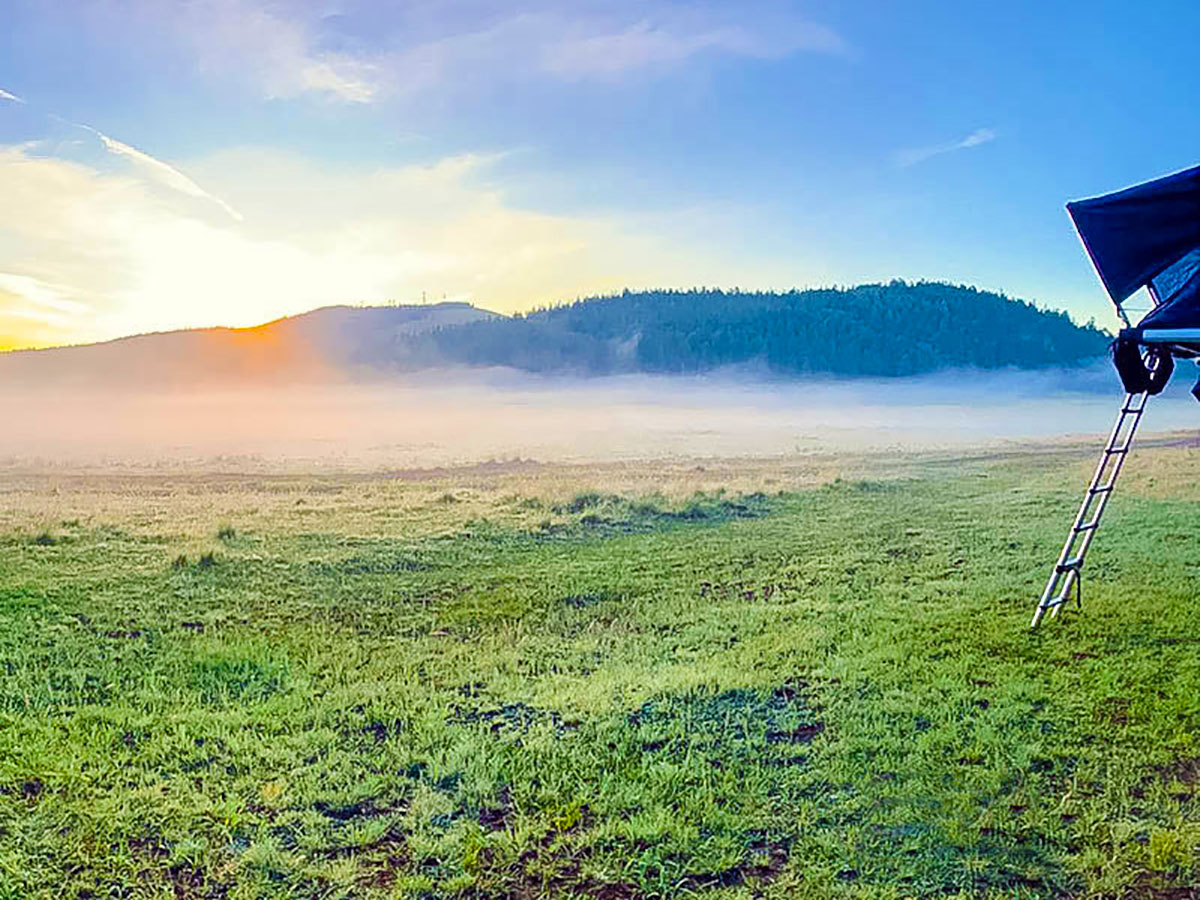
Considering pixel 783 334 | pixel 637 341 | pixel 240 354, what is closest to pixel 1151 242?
pixel 240 354

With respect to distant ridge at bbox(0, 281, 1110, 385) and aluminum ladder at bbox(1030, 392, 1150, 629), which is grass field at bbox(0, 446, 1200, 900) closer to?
aluminum ladder at bbox(1030, 392, 1150, 629)

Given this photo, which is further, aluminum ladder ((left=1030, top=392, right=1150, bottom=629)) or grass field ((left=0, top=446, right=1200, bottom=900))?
Result: aluminum ladder ((left=1030, top=392, right=1150, bottom=629))

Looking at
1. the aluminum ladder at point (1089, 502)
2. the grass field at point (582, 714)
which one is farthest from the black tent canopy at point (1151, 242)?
the grass field at point (582, 714)

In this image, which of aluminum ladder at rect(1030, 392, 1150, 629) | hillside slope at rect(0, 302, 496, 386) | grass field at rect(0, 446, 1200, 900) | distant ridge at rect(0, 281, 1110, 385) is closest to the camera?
grass field at rect(0, 446, 1200, 900)

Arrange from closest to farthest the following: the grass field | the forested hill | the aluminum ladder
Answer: the grass field, the aluminum ladder, the forested hill

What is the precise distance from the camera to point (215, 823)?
2672 millimetres

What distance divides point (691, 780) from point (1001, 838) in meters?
1.04

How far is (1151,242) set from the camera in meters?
3.85

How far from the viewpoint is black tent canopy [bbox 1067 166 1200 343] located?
3.52 metres

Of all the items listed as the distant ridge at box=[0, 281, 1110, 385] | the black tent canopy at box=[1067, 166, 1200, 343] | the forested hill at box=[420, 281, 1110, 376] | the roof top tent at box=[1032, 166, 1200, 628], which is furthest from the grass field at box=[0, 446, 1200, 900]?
the forested hill at box=[420, 281, 1110, 376]

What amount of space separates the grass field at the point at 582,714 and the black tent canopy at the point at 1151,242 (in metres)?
1.78

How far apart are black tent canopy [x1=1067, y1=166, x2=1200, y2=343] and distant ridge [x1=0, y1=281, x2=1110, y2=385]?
10.3 m

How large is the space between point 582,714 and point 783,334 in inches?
1060

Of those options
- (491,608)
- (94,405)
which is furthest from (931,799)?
(94,405)
